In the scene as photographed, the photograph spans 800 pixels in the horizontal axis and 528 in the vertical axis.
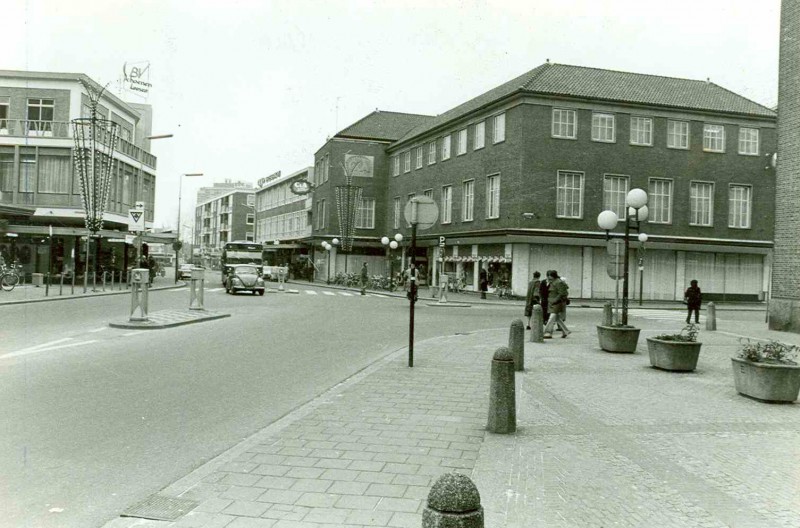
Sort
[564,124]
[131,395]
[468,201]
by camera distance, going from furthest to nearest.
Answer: [468,201]
[564,124]
[131,395]

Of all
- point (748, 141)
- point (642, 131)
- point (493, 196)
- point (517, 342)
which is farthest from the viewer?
point (748, 141)

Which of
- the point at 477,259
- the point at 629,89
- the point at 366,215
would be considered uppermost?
the point at 629,89

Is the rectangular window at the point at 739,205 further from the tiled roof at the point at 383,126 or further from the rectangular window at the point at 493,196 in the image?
the tiled roof at the point at 383,126

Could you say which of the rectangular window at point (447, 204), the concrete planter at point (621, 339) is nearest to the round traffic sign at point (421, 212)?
the concrete planter at point (621, 339)

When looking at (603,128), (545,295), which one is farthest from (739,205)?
(545,295)

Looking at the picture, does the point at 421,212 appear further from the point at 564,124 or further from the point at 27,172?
the point at 27,172

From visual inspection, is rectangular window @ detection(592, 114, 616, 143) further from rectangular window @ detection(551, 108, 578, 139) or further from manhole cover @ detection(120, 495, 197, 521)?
manhole cover @ detection(120, 495, 197, 521)

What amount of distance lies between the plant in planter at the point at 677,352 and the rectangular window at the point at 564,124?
88.8 feet

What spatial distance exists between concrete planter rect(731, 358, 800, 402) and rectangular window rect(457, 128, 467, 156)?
115 feet

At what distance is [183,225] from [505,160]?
247ft

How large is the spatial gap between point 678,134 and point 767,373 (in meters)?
33.4

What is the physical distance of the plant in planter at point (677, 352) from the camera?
416 inches

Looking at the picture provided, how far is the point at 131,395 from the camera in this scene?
784cm

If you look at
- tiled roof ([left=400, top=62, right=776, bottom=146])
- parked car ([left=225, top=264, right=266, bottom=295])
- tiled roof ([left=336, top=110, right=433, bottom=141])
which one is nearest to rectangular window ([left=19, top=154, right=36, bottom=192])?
parked car ([left=225, top=264, right=266, bottom=295])
